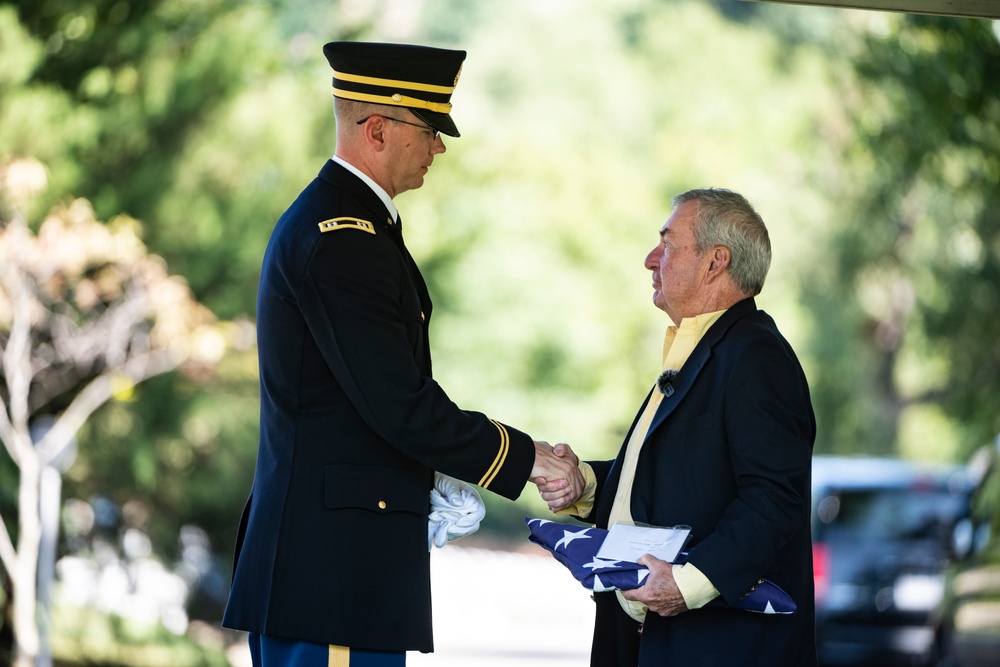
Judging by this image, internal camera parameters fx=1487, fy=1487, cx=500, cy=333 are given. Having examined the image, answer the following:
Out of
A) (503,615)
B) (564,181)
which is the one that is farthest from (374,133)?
(564,181)

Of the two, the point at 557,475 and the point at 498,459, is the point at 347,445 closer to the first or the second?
the point at 498,459

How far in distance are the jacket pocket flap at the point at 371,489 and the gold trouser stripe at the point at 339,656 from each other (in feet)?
1.07

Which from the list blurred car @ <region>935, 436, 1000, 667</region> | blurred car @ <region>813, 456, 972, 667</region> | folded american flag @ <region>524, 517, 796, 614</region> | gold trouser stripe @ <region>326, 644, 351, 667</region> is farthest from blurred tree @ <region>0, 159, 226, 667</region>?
folded american flag @ <region>524, 517, 796, 614</region>

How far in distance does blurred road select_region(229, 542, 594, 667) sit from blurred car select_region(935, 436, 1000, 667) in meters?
4.84

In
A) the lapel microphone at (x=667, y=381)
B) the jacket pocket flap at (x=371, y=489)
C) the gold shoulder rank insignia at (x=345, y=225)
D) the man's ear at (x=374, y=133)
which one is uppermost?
the man's ear at (x=374, y=133)

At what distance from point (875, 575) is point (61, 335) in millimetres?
6112

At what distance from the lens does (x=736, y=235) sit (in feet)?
12.1

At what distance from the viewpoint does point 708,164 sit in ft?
83.5

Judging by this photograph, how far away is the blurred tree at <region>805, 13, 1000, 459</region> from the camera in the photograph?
11133 millimetres

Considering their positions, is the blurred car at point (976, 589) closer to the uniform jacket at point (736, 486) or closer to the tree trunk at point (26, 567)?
the uniform jacket at point (736, 486)

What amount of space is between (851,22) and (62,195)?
16.4 meters

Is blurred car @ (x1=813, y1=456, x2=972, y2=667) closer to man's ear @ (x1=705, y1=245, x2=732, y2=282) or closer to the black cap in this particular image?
man's ear @ (x1=705, y1=245, x2=732, y2=282)

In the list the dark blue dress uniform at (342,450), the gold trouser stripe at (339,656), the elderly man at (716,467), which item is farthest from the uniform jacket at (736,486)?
the gold trouser stripe at (339,656)

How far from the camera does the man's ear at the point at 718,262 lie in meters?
3.70
